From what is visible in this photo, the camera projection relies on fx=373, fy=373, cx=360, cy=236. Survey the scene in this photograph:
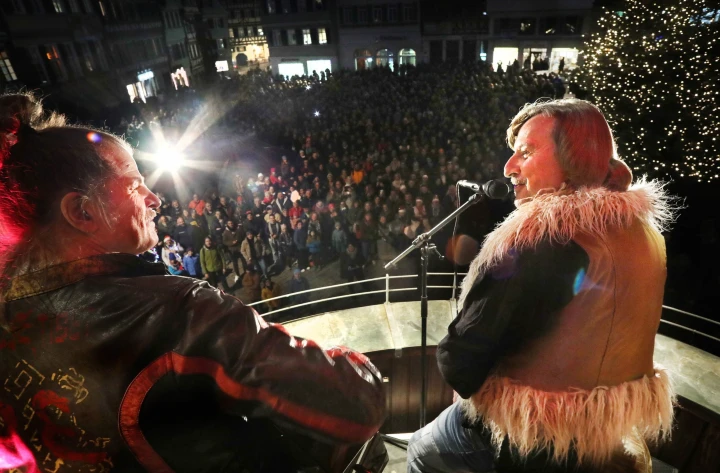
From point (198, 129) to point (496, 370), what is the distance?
19.1 m

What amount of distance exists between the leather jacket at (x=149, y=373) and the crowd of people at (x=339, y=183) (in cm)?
585

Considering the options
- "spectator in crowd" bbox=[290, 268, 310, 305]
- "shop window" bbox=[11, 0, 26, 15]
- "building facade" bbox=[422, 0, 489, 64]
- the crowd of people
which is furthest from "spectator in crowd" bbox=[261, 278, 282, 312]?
"building facade" bbox=[422, 0, 489, 64]

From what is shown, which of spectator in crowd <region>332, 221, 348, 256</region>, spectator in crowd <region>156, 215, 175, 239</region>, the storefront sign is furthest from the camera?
the storefront sign

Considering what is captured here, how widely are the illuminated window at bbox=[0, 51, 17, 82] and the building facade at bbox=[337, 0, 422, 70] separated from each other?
75.7 feet

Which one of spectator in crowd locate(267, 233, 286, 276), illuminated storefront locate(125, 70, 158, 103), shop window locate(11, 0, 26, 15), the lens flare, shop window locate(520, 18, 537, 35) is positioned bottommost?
spectator in crowd locate(267, 233, 286, 276)

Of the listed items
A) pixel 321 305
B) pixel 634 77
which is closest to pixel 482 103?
pixel 634 77

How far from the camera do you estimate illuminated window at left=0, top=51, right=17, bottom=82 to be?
65.5ft

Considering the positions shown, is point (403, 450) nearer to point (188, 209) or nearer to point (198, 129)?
point (188, 209)

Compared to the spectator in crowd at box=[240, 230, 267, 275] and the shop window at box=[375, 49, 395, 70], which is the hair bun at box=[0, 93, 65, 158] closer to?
the spectator in crowd at box=[240, 230, 267, 275]

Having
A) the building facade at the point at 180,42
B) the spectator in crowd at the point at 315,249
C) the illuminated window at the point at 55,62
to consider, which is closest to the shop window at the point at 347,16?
the building facade at the point at 180,42

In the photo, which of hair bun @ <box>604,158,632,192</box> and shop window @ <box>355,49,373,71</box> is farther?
shop window @ <box>355,49,373,71</box>

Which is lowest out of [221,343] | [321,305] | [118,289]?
[321,305]

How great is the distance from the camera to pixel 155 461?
1.07 metres

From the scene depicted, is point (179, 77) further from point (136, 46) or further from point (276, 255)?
point (276, 255)
